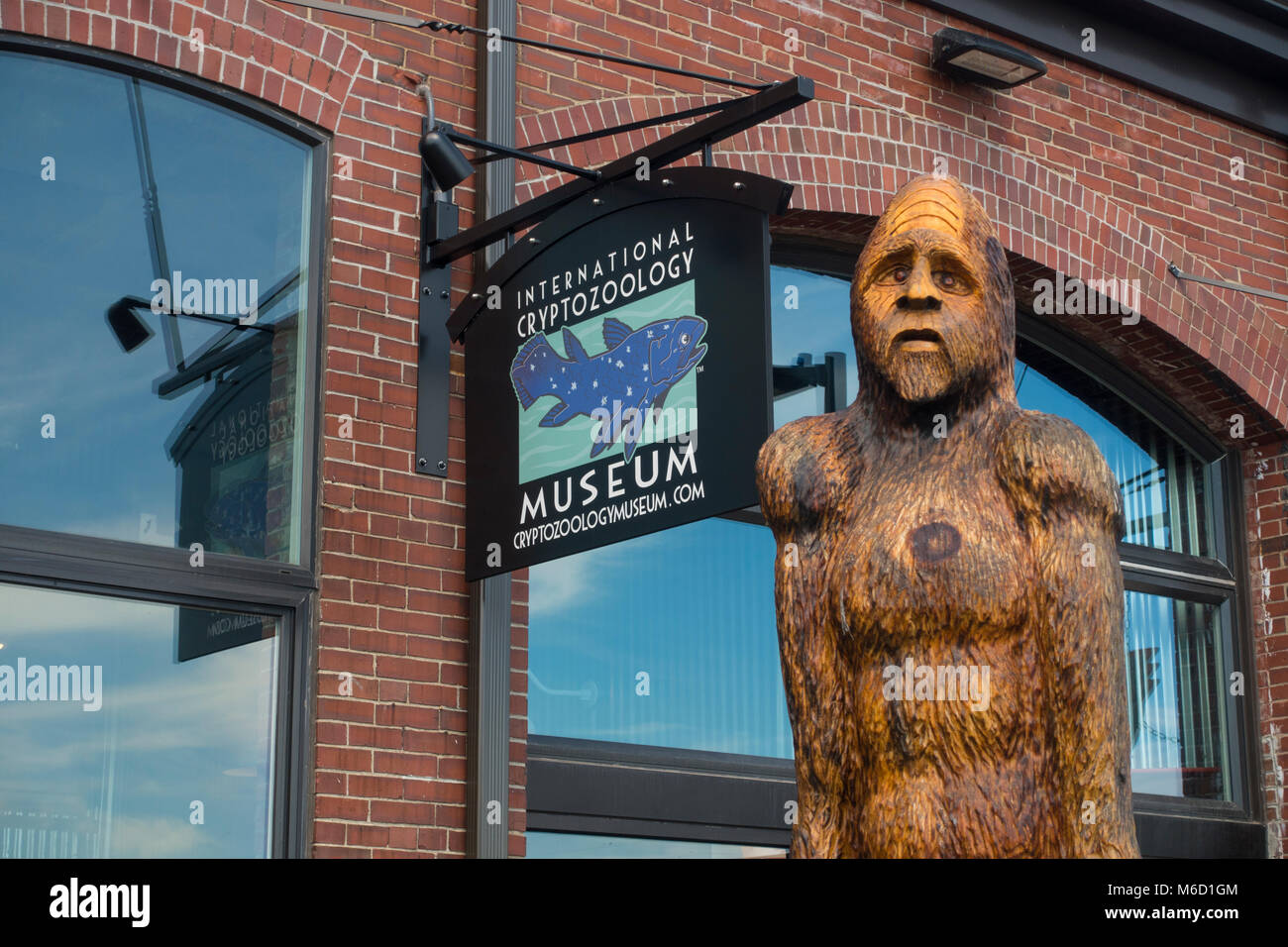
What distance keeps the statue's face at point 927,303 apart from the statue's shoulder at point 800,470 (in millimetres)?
210

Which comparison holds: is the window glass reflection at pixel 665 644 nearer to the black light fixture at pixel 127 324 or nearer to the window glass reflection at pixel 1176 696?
the black light fixture at pixel 127 324

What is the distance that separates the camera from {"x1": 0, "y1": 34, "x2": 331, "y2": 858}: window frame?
5.67 m

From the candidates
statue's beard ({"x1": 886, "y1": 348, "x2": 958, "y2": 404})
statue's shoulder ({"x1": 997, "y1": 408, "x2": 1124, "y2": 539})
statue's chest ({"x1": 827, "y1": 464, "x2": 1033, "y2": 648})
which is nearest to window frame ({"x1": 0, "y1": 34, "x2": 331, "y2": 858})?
statue's chest ({"x1": 827, "y1": 464, "x2": 1033, "y2": 648})

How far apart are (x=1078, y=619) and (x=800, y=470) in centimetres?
69

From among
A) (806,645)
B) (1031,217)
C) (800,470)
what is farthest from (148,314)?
(1031,217)

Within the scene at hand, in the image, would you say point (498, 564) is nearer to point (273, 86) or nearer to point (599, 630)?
point (599, 630)

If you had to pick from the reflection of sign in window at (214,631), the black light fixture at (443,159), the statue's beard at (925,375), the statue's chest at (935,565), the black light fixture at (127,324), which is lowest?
the statue's chest at (935,565)

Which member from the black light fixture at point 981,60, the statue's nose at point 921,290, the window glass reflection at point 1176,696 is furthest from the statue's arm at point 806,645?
the window glass reflection at point 1176,696

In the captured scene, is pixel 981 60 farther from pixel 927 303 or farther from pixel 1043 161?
pixel 927 303

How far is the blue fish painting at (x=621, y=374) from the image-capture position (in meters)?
5.37

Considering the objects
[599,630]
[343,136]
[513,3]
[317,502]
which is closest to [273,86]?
[343,136]

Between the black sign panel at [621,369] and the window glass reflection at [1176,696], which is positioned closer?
the black sign panel at [621,369]

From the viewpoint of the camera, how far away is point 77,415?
5859 millimetres

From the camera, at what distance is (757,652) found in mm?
7414
